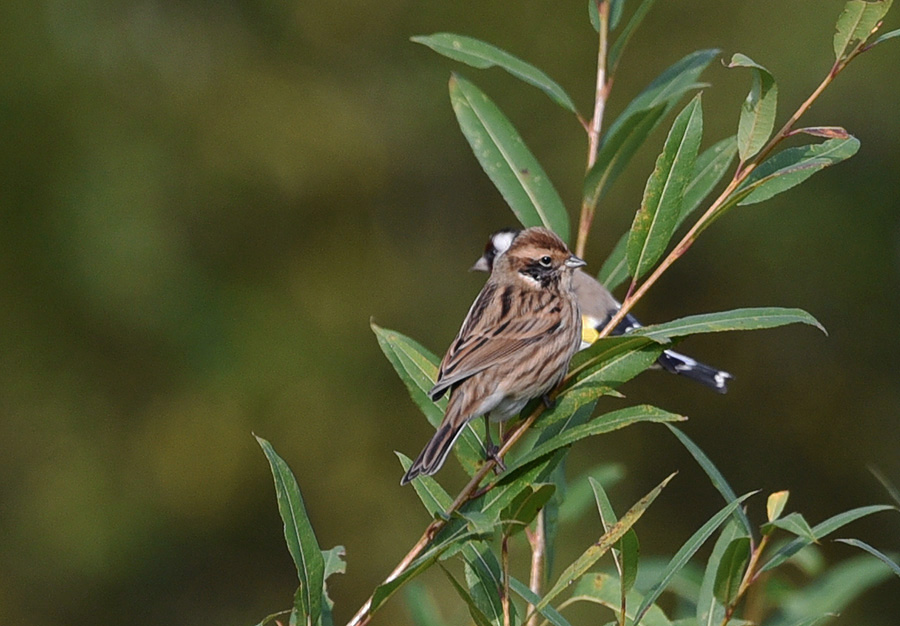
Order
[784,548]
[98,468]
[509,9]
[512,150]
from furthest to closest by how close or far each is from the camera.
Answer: [509,9]
[98,468]
[512,150]
[784,548]

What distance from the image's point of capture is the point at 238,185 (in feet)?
30.0

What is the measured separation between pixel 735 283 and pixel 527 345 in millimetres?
7254

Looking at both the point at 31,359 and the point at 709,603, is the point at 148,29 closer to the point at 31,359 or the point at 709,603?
the point at 31,359

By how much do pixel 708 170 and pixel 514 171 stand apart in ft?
1.48

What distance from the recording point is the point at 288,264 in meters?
9.16

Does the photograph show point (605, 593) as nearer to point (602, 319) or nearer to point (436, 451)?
point (436, 451)

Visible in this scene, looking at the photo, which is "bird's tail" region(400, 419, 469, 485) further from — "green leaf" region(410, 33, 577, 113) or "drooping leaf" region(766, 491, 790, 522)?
"green leaf" region(410, 33, 577, 113)

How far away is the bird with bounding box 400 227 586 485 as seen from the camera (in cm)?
246

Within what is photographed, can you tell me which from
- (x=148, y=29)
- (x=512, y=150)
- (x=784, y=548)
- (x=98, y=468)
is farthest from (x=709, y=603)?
(x=148, y=29)

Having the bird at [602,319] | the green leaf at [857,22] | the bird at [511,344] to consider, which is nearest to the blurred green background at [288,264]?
the bird at [602,319]

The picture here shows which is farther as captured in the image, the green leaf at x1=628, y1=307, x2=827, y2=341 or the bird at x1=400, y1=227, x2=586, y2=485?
the bird at x1=400, y1=227, x2=586, y2=485

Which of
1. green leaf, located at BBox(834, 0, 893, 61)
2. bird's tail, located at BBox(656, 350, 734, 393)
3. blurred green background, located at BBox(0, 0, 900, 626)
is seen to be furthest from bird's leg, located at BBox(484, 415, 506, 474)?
blurred green background, located at BBox(0, 0, 900, 626)

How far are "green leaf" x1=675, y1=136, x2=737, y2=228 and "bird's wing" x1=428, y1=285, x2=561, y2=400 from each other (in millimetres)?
547

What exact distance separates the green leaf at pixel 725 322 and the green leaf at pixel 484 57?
2.56 feet
